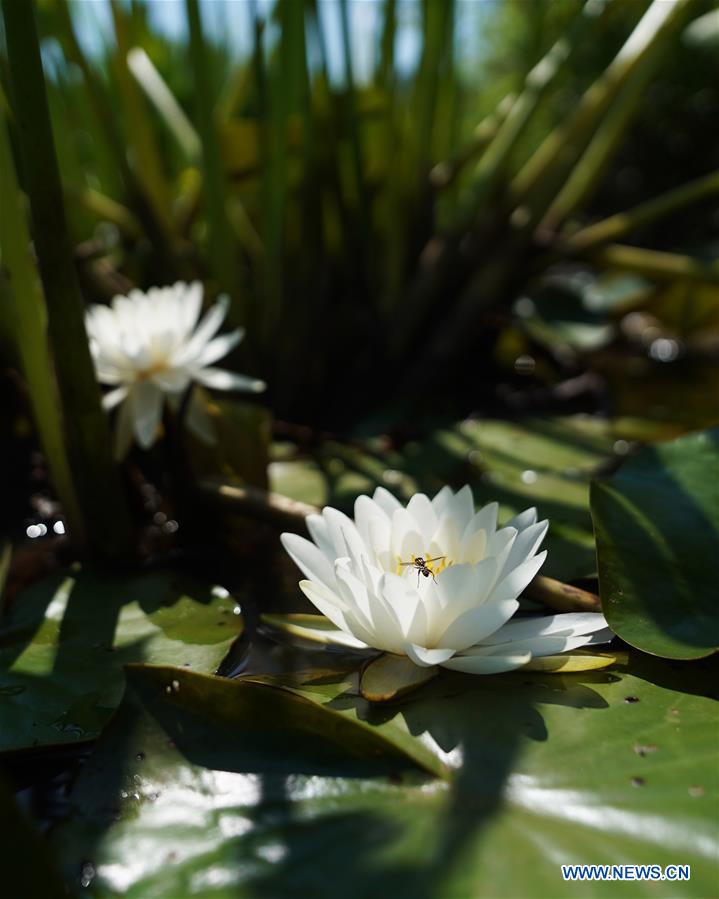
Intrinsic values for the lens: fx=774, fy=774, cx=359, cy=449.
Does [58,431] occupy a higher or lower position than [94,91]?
lower

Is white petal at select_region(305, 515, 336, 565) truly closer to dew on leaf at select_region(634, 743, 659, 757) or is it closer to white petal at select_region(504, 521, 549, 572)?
white petal at select_region(504, 521, 549, 572)

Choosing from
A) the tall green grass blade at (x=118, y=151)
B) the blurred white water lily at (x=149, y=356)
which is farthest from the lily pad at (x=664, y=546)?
the tall green grass blade at (x=118, y=151)

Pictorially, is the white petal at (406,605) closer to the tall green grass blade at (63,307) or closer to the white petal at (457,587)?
the white petal at (457,587)

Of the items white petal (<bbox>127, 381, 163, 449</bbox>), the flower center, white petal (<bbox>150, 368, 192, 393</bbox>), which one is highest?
white petal (<bbox>150, 368, 192, 393</bbox>)

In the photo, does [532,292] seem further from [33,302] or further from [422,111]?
[33,302]

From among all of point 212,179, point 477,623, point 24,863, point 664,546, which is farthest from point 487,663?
point 212,179

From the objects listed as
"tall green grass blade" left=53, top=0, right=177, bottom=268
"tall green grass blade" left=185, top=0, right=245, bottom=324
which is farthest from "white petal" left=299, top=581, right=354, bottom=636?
"tall green grass blade" left=53, top=0, right=177, bottom=268

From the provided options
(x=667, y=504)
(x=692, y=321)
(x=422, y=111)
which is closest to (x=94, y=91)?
(x=422, y=111)
